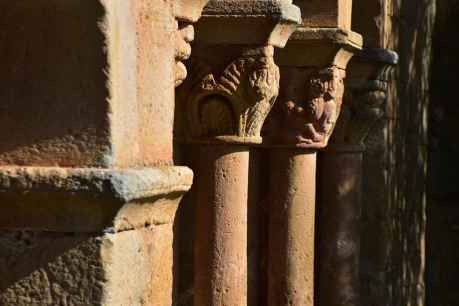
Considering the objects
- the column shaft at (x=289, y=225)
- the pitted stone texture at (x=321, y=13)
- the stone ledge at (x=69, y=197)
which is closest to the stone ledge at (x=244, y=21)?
the pitted stone texture at (x=321, y=13)

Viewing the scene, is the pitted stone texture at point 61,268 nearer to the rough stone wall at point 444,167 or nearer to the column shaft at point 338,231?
the column shaft at point 338,231

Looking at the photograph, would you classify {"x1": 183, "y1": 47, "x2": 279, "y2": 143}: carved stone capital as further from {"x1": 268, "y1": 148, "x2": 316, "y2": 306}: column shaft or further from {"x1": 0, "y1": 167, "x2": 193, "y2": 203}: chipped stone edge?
{"x1": 0, "y1": 167, "x2": 193, "y2": 203}: chipped stone edge

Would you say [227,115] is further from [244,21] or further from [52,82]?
[52,82]

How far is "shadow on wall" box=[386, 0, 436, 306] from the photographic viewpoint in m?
9.73

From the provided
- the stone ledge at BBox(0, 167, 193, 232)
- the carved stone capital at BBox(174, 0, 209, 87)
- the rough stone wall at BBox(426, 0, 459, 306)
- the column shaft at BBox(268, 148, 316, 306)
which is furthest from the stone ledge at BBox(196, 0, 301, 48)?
the rough stone wall at BBox(426, 0, 459, 306)

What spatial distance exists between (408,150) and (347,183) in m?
1.81

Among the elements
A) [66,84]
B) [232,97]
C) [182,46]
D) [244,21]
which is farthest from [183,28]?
[232,97]

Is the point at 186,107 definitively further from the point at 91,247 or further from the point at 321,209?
the point at 91,247

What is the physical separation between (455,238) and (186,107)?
718 centimetres

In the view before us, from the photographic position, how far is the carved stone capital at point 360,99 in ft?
28.2

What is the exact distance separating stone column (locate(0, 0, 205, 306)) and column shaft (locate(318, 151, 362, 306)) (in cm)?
530

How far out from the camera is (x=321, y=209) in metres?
8.60

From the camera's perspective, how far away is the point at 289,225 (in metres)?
7.43

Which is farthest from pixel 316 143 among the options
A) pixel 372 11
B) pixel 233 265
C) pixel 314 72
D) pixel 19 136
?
pixel 19 136
